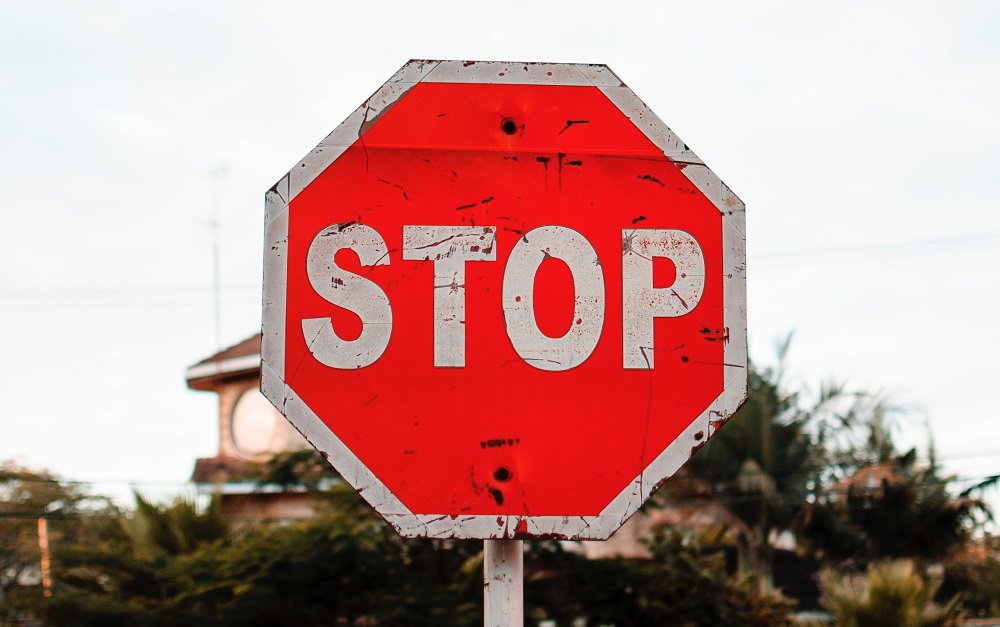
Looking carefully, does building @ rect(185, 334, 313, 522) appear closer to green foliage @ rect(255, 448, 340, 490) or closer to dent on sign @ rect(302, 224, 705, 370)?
green foliage @ rect(255, 448, 340, 490)

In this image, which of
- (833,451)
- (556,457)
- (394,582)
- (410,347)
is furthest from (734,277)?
(833,451)

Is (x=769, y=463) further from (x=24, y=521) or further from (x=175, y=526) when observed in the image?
(x=24, y=521)

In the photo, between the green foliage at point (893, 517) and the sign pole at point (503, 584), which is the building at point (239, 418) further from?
the sign pole at point (503, 584)

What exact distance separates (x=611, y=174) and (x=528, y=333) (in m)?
0.32

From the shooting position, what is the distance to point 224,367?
64.2 ft

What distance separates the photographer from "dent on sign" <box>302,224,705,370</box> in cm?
179

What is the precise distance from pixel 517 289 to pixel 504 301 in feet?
0.10

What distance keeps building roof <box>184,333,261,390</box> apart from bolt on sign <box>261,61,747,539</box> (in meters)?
17.7

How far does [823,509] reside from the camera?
66.1 feet

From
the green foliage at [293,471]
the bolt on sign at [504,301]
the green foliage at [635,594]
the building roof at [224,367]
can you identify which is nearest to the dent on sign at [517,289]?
the bolt on sign at [504,301]

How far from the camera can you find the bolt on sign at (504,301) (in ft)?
5.76

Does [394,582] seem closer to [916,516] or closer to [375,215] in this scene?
[375,215]

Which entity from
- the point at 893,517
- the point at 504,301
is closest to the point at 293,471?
the point at 504,301

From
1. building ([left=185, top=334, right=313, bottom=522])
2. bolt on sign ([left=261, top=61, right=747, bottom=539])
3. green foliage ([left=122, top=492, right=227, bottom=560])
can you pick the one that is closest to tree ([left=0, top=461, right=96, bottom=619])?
building ([left=185, top=334, right=313, bottom=522])
